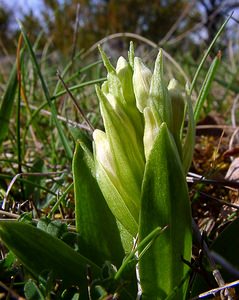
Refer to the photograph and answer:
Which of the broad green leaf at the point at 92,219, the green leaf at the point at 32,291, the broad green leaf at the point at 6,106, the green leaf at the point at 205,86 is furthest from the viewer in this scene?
Result: the broad green leaf at the point at 6,106

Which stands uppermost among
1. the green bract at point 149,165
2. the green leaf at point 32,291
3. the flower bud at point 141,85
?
the flower bud at point 141,85

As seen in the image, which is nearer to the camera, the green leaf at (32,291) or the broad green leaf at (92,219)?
the green leaf at (32,291)

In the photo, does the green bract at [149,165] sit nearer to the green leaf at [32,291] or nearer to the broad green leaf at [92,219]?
the broad green leaf at [92,219]

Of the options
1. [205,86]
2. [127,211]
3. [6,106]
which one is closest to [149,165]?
[127,211]

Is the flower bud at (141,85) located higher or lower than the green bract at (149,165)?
higher

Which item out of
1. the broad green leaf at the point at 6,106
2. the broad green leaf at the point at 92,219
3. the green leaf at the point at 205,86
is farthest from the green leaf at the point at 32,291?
the broad green leaf at the point at 6,106

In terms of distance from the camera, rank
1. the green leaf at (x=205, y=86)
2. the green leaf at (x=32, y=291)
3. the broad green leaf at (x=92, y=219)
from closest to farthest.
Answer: the green leaf at (x=32, y=291), the broad green leaf at (x=92, y=219), the green leaf at (x=205, y=86)

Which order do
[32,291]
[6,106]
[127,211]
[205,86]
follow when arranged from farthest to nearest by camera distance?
1. [6,106]
2. [205,86]
3. [127,211]
4. [32,291]

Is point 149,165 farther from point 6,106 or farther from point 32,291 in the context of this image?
point 6,106
